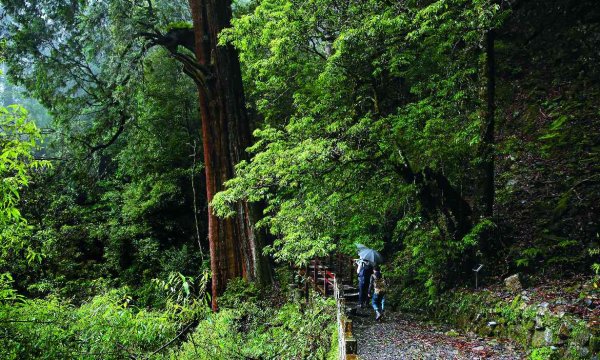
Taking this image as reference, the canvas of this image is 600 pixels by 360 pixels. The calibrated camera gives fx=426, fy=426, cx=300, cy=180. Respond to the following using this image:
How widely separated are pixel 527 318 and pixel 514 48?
11.2 metres

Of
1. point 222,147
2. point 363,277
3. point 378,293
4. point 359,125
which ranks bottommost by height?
point 378,293

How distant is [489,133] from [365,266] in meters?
4.21

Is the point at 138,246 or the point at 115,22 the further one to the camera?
the point at 138,246

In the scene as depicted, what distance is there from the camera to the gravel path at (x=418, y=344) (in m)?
7.25

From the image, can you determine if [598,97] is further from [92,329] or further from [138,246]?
[138,246]

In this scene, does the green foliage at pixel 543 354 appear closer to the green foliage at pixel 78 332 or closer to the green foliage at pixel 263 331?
the green foliage at pixel 263 331

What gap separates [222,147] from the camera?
1235cm

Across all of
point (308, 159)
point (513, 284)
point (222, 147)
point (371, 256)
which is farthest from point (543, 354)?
point (222, 147)

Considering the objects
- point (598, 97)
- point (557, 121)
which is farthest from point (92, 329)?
point (598, 97)

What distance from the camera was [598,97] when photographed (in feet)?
36.7

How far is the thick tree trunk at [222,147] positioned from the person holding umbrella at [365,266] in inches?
114

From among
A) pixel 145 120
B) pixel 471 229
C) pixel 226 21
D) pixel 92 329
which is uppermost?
pixel 226 21

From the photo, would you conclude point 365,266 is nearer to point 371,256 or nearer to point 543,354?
point 371,256

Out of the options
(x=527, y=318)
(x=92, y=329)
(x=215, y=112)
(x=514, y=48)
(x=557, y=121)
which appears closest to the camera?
(x=92, y=329)
